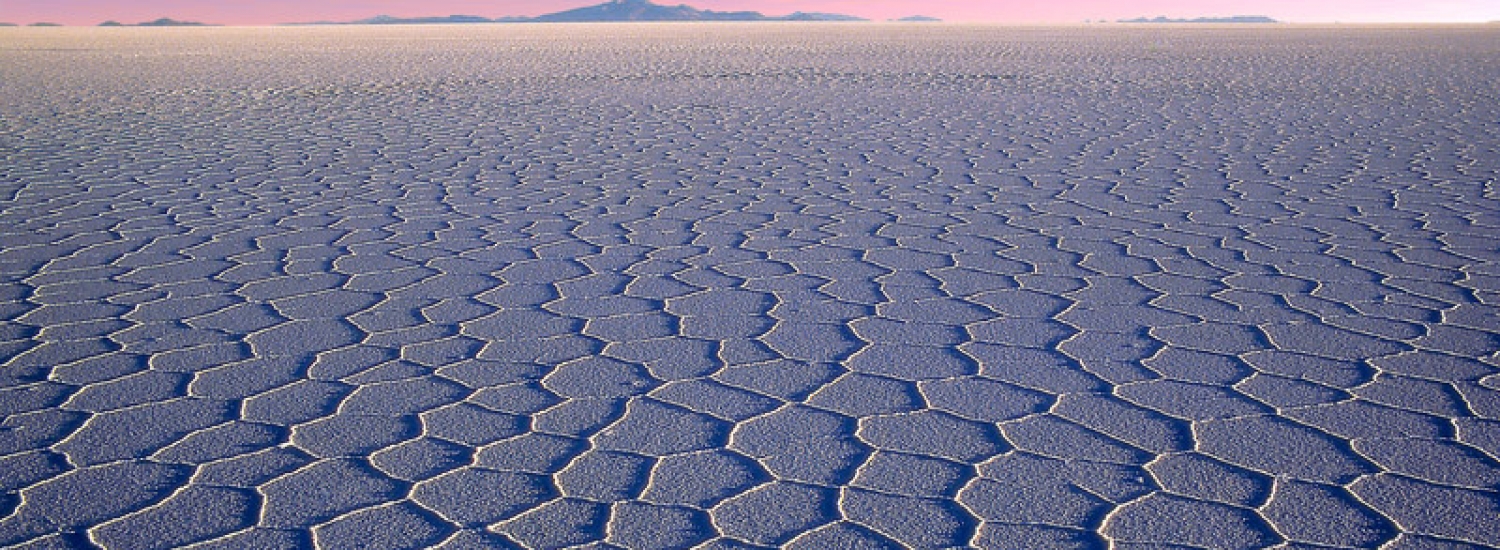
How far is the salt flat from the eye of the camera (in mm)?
2258

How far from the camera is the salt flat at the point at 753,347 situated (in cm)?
226

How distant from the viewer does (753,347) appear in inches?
130

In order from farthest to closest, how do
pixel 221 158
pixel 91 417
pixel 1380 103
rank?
pixel 1380 103 < pixel 221 158 < pixel 91 417

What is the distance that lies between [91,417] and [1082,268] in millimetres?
2952

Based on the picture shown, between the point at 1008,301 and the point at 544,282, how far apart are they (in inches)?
57.4

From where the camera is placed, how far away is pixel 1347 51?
24250mm

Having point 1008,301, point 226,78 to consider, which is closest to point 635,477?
point 1008,301

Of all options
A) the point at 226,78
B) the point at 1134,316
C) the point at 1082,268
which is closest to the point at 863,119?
the point at 1082,268

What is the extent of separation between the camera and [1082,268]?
422 centimetres

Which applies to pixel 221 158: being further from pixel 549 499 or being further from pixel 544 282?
pixel 549 499

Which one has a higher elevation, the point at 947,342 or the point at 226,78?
the point at 947,342

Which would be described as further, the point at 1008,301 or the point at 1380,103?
the point at 1380,103

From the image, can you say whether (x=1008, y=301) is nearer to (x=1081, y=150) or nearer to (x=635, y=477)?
(x=635, y=477)

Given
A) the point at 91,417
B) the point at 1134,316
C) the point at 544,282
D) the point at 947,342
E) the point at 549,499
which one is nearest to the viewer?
the point at 549,499
